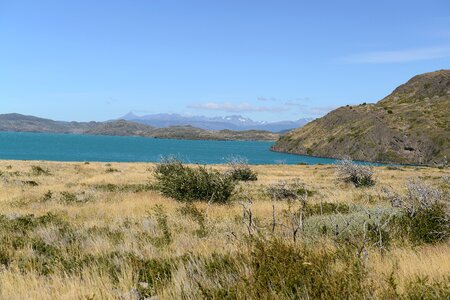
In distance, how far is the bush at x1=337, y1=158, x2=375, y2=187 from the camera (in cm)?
3491

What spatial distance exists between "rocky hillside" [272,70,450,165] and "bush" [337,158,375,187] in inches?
2737

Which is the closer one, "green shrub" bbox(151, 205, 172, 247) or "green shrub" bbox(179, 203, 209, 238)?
"green shrub" bbox(151, 205, 172, 247)

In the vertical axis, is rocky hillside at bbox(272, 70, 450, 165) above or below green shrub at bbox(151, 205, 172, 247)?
above

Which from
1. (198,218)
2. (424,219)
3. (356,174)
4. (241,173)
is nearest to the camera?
(424,219)

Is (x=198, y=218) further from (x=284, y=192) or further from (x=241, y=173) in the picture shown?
(x=241, y=173)

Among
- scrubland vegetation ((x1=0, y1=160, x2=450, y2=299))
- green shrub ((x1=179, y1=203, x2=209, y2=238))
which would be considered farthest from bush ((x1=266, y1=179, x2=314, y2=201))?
scrubland vegetation ((x1=0, y1=160, x2=450, y2=299))

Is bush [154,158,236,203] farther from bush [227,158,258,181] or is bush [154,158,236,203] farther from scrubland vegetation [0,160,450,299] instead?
bush [227,158,258,181]

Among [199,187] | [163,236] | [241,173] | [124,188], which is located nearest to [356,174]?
[241,173]

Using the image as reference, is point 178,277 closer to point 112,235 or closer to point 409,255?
point 409,255

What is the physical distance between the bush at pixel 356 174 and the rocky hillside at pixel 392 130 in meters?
Result: 69.5

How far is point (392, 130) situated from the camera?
419ft

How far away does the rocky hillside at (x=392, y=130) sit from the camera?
380ft

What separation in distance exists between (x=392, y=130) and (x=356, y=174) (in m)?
100

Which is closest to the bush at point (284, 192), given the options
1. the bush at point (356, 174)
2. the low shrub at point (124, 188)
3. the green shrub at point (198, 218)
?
the green shrub at point (198, 218)
